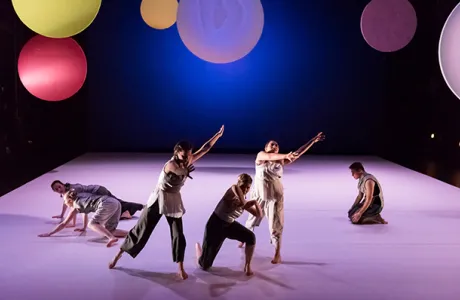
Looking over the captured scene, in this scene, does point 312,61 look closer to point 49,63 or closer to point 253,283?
point 49,63

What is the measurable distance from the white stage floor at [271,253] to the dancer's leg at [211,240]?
108mm

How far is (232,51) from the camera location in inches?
257

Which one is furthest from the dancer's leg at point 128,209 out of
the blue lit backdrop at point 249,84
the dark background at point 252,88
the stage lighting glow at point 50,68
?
the blue lit backdrop at point 249,84

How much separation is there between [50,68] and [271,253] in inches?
123

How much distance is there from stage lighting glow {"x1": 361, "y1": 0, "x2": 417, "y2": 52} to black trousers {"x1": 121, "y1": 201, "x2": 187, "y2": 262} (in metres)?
5.27

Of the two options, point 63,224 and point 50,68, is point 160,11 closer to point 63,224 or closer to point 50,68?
point 50,68

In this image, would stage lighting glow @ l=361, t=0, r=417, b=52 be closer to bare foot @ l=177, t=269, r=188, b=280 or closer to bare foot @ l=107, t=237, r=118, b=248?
bare foot @ l=107, t=237, r=118, b=248

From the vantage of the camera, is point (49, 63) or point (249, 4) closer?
point (249, 4)

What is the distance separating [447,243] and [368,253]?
0.87 metres

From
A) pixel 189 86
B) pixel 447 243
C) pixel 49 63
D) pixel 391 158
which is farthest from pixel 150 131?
pixel 447 243

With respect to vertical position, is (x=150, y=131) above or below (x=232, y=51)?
below

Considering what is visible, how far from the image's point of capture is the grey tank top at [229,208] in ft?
15.4

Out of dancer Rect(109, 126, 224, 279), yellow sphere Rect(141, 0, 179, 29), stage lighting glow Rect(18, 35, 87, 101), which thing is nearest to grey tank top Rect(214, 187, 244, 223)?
dancer Rect(109, 126, 224, 279)

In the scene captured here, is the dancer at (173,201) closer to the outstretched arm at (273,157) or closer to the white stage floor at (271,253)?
the white stage floor at (271,253)
